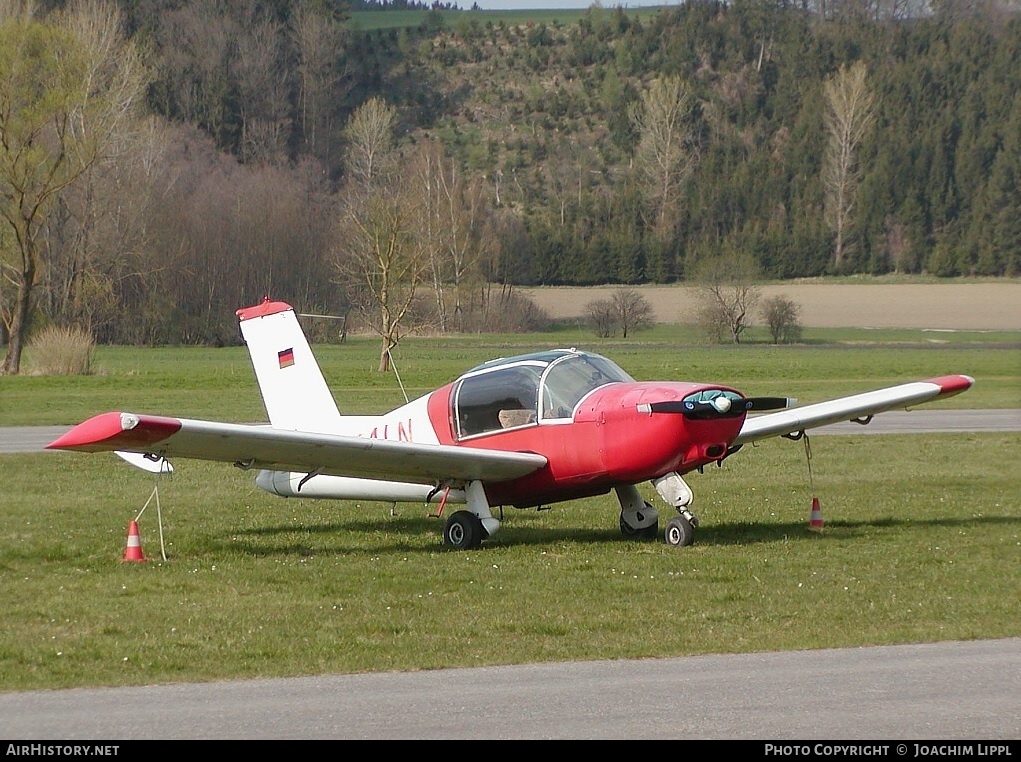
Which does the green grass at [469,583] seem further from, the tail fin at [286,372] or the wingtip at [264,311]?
the wingtip at [264,311]

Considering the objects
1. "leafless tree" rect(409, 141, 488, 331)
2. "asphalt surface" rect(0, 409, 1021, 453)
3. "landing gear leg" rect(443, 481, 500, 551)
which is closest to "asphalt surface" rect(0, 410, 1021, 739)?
"landing gear leg" rect(443, 481, 500, 551)

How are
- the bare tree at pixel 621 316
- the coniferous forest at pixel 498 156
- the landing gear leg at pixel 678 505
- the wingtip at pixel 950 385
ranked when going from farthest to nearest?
1. the bare tree at pixel 621 316
2. the coniferous forest at pixel 498 156
3. the wingtip at pixel 950 385
4. the landing gear leg at pixel 678 505

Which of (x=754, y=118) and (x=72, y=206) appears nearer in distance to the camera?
(x=72, y=206)

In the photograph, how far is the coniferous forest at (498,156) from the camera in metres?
70.1

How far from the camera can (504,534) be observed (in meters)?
14.1

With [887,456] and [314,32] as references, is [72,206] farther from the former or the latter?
[314,32]

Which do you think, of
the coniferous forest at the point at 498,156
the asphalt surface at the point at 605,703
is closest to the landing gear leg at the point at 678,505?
the asphalt surface at the point at 605,703

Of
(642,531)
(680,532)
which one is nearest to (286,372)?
(642,531)

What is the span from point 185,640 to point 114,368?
1632 inches

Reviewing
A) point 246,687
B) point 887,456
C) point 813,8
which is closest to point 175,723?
point 246,687

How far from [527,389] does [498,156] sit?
123951mm

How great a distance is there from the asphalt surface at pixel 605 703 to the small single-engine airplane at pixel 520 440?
3873 mm

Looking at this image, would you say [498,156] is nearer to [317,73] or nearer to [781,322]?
[317,73]

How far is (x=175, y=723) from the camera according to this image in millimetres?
6609
